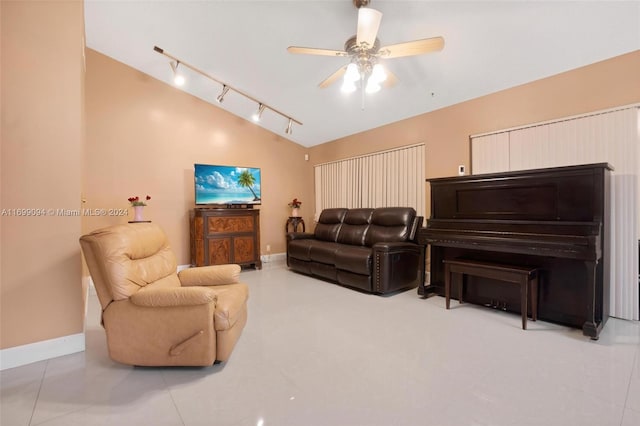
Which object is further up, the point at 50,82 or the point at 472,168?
the point at 50,82

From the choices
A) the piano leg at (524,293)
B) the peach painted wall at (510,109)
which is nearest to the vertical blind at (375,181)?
the peach painted wall at (510,109)

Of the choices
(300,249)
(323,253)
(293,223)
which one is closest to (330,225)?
(300,249)

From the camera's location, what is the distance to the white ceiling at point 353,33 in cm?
248

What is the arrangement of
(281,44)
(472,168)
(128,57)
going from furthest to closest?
(128,57) < (472,168) < (281,44)

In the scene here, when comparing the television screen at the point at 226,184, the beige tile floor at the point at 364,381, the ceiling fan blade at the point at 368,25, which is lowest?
the beige tile floor at the point at 364,381

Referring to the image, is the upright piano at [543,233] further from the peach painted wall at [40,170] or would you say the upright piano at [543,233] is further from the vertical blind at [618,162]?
the peach painted wall at [40,170]

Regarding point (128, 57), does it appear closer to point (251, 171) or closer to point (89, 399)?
point (251, 171)

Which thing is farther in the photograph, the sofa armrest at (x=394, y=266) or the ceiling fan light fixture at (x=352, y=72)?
the sofa armrest at (x=394, y=266)

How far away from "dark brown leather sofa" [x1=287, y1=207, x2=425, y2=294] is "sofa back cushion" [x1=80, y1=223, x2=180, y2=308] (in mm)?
2219

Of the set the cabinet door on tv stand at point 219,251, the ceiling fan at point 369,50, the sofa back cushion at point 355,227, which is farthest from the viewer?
the cabinet door on tv stand at point 219,251

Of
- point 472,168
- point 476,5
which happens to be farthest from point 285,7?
point 472,168

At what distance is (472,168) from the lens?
3.75m

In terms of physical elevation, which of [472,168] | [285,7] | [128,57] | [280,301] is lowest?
[280,301]

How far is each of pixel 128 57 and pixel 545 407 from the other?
5.73 meters
